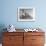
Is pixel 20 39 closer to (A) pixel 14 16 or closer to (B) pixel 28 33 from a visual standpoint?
(B) pixel 28 33

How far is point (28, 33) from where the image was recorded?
3662mm

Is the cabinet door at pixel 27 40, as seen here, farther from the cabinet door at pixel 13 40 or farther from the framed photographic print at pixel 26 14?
the framed photographic print at pixel 26 14

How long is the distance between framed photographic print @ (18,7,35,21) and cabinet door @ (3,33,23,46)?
2.32 ft

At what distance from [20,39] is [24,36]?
0.14 m

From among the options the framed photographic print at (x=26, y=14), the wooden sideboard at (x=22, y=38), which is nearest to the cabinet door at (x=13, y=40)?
the wooden sideboard at (x=22, y=38)

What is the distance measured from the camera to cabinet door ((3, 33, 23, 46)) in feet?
12.0

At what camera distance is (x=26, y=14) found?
415 centimetres

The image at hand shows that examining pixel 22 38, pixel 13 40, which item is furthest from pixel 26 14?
pixel 13 40

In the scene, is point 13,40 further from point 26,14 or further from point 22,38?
point 26,14

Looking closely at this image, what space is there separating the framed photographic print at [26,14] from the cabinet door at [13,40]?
27.8 inches

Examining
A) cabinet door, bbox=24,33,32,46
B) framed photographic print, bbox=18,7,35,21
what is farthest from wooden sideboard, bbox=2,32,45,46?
framed photographic print, bbox=18,7,35,21

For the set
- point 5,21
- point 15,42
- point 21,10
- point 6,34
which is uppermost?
point 21,10

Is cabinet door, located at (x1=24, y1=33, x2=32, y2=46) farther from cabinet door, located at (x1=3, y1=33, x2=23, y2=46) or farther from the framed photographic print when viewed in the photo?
the framed photographic print

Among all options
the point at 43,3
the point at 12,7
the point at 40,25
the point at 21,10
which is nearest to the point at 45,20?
the point at 40,25
